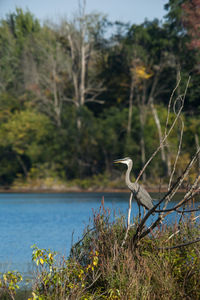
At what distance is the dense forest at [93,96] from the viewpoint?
40781 mm

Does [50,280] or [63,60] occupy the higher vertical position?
[63,60]

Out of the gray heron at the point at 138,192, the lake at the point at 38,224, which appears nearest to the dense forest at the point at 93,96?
the lake at the point at 38,224

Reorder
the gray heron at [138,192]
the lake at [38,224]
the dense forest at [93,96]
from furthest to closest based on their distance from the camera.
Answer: the dense forest at [93,96] < the lake at [38,224] < the gray heron at [138,192]

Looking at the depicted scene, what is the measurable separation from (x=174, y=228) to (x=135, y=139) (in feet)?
120

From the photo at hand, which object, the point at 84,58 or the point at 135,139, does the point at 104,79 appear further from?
the point at 135,139

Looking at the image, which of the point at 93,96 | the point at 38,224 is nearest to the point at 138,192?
the point at 38,224

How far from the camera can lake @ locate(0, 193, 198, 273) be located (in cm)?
1452

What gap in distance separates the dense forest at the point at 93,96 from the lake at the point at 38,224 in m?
6.33

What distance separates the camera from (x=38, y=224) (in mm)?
24500

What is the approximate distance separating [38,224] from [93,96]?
24085mm

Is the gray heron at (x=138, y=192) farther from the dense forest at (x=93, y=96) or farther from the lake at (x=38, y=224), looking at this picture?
the dense forest at (x=93, y=96)

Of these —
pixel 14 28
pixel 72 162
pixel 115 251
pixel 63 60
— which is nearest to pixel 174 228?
pixel 115 251

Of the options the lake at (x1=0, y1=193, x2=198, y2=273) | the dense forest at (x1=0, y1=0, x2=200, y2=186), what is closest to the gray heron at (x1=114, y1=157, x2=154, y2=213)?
the lake at (x1=0, y1=193, x2=198, y2=273)

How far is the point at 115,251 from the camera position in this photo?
22.9 feet
